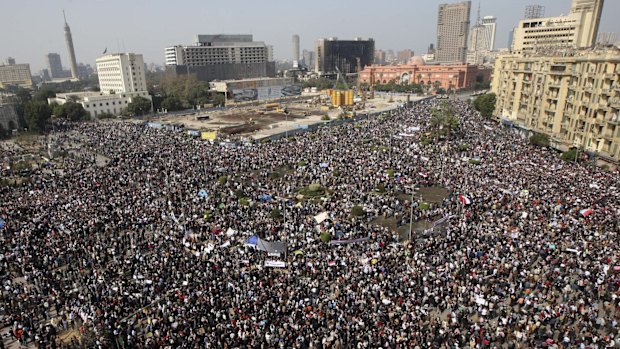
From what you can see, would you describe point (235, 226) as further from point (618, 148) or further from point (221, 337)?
point (618, 148)

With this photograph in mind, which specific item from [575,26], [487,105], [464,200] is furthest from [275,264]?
[575,26]

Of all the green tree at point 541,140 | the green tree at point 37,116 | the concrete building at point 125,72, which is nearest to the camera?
the green tree at point 541,140

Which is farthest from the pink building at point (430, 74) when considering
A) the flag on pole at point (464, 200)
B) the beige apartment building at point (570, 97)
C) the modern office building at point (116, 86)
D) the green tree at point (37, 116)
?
the flag on pole at point (464, 200)

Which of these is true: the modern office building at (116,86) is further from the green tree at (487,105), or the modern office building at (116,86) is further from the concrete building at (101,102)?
the green tree at (487,105)

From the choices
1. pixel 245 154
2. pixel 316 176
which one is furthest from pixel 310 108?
pixel 316 176

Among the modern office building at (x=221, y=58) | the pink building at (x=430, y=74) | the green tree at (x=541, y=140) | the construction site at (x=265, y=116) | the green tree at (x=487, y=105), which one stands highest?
the modern office building at (x=221, y=58)

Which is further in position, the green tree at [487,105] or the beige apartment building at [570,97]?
the green tree at [487,105]

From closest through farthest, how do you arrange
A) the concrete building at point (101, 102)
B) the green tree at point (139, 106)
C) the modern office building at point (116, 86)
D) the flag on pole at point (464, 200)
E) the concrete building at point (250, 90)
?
1. the flag on pole at point (464, 200)
2. the concrete building at point (101, 102)
3. the green tree at point (139, 106)
4. the modern office building at point (116, 86)
5. the concrete building at point (250, 90)
